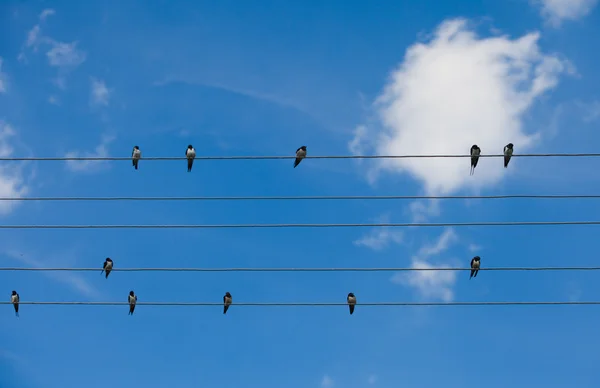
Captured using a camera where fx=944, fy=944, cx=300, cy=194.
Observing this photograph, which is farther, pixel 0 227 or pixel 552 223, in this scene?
pixel 0 227

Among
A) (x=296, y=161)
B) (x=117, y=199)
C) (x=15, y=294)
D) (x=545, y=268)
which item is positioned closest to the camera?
(x=545, y=268)

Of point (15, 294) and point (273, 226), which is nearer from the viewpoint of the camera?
point (273, 226)

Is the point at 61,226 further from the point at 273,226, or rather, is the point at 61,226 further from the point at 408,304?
the point at 408,304

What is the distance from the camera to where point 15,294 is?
21000 mm

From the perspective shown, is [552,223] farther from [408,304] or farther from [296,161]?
[296,161]

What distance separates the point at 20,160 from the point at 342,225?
4996 mm

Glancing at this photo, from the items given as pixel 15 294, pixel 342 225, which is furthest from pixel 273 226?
pixel 15 294

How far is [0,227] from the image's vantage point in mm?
13688

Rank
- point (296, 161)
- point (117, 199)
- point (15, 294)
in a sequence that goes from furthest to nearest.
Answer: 1. point (15, 294)
2. point (296, 161)
3. point (117, 199)

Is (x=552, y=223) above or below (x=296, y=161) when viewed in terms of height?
below

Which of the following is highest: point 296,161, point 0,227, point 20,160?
point 296,161

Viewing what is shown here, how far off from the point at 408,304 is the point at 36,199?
18.1ft
